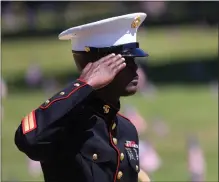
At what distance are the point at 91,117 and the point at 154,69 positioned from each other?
17035 mm

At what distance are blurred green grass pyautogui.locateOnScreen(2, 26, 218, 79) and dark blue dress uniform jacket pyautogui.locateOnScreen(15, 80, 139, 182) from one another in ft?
53.0

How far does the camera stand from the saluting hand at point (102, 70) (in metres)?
3.62

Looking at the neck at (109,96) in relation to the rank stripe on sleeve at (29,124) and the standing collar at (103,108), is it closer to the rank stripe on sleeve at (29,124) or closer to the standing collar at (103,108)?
the standing collar at (103,108)

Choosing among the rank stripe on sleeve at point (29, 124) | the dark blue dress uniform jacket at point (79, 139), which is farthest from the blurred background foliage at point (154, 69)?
the rank stripe on sleeve at point (29, 124)

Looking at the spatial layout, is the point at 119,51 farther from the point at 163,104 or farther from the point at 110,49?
the point at 163,104

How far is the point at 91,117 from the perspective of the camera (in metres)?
3.84

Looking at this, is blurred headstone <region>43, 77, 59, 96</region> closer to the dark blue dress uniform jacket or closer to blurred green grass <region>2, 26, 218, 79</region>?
blurred green grass <region>2, 26, 218, 79</region>

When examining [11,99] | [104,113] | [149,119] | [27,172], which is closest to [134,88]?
[104,113]

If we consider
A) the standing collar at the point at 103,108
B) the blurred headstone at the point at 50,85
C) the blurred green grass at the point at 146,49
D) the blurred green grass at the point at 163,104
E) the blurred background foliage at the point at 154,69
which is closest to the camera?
the standing collar at the point at 103,108

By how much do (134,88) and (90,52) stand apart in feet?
0.82

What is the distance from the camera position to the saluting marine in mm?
3584

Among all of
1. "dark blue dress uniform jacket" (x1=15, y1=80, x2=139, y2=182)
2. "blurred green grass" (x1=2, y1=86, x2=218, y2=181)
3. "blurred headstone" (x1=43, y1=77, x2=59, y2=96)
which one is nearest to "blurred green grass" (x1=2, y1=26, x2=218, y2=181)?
"blurred green grass" (x1=2, y1=86, x2=218, y2=181)

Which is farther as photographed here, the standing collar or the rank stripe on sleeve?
the standing collar

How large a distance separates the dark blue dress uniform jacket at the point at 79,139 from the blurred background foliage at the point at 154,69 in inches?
166
